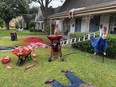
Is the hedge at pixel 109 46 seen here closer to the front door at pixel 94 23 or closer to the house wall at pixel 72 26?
the front door at pixel 94 23

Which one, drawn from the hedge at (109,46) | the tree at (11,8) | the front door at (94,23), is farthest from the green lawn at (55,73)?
the tree at (11,8)

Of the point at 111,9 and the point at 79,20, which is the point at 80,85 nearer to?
the point at 111,9

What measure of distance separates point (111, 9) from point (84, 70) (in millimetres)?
4386

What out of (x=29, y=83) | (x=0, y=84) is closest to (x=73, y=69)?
(x=29, y=83)

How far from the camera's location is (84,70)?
6312 mm

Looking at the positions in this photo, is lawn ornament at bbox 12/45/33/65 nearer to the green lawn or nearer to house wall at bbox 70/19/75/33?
the green lawn

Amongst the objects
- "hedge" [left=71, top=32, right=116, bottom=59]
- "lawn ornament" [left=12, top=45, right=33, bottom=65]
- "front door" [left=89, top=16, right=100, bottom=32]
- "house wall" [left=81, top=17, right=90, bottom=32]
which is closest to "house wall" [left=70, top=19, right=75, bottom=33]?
"house wall" [left=81, top=17, right=90, bottom=32]

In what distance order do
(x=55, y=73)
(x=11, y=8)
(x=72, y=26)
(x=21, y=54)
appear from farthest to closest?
(x=11, y=8) → (x=72, y=26) → (x=21, y=54) → (x=55, y=73)

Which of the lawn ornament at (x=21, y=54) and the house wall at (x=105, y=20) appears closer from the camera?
the lawn ornament at (x=21, y=54)

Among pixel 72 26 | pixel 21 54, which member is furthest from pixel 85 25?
pixel 21 54

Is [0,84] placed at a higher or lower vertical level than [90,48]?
lower

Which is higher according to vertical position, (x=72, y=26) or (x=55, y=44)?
(x=72, y=26)

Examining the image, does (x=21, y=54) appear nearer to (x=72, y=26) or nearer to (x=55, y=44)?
(x=55, y=44)

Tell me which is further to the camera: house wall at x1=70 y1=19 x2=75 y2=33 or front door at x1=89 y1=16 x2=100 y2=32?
house wall at x1=70 y1=19 x2=75 y2=33
